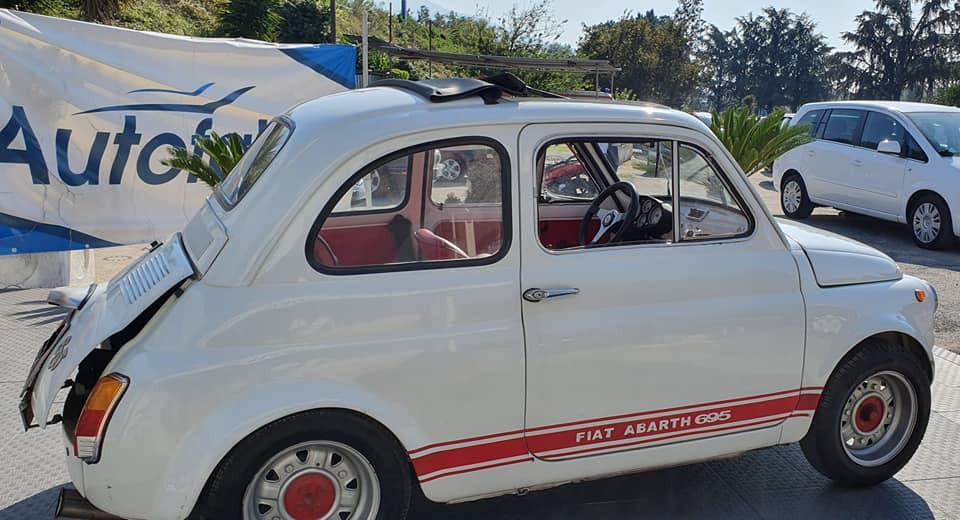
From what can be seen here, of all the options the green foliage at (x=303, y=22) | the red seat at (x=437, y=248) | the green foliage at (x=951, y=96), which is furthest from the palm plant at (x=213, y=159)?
the green foliage at (x=951, y=96)

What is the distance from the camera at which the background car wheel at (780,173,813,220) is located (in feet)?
41.5

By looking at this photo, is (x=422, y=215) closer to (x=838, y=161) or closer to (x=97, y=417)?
(x=97, y=417)

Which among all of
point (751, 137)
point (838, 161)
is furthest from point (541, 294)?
point (838, 161)

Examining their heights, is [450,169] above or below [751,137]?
below

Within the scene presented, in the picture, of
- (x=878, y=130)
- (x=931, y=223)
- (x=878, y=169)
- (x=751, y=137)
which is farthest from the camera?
(x=878, y=130)

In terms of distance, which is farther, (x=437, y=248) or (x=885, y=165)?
(x=885, y=165)

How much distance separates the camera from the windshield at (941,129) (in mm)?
10500

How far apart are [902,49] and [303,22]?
52.7 metres

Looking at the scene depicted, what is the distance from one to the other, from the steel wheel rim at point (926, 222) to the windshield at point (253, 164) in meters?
9.34

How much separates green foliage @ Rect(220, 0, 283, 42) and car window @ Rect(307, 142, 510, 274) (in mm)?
22791

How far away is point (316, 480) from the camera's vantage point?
10.1 ft

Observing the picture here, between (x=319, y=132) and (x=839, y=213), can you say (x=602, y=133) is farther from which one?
(x=839, y=213)

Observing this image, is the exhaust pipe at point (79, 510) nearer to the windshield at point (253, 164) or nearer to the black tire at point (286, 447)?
the black tire at point (286, 447)

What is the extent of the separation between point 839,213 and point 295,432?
1242 cm
